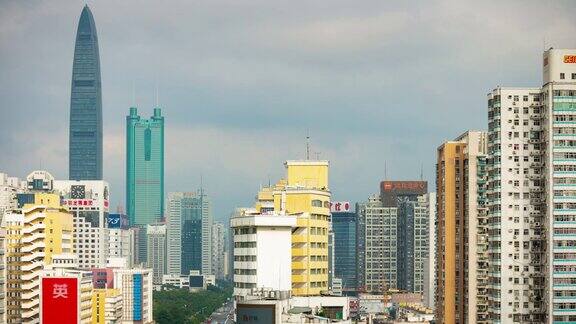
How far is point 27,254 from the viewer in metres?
140

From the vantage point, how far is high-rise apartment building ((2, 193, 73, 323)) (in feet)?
448

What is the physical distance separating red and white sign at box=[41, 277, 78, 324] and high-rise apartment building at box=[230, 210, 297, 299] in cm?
3602

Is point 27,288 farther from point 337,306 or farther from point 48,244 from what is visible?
point 337,306

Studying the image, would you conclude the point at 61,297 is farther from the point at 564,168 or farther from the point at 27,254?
the point at 564,168

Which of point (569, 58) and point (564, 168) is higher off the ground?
point (569, 58)

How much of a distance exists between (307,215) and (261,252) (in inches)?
395

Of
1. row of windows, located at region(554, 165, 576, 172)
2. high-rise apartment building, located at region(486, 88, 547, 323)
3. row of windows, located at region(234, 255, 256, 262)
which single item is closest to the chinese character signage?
high-rise apartment building, located at region(486, 88, 547, 323)

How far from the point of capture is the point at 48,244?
148 metres

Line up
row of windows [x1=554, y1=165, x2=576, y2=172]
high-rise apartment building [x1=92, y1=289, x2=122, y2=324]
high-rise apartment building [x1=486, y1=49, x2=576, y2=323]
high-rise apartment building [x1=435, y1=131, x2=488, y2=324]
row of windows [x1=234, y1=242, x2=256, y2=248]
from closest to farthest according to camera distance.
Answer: high-rise apartment building [x1=486, y1=49, x2=576, y2=323] < row of windows [x1=554, y1=165, x2=576, y2=172] < row of windows [x1=234, y1=242, x2=256, y2=248] < high-rise apartment building [x1=435, y1=131, x2=488, y2=324] < high-rise apartment building [x1=92, y1=289, x2=122, y2=324]

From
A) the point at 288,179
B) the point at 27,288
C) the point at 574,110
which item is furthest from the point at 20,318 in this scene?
the point at 574,110

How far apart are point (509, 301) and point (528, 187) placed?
789cm

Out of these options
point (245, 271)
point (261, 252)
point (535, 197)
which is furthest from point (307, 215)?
point (535, 197)

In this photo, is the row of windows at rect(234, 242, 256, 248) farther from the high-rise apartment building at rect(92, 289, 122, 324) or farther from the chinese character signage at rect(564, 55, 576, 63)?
the high-rise apartment building at rect(92, 289, 122, 324)

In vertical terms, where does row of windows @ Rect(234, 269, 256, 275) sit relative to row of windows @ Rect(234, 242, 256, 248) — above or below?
below
